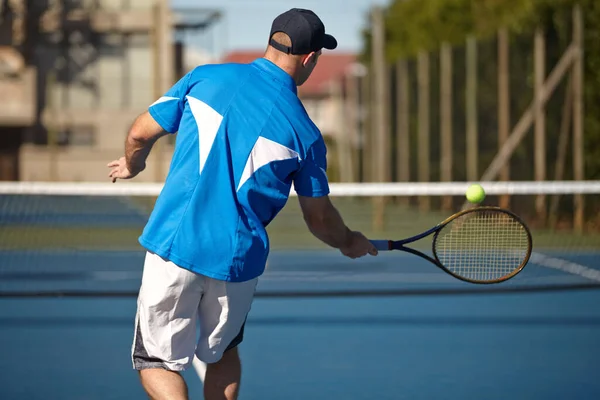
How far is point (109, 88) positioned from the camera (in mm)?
45531

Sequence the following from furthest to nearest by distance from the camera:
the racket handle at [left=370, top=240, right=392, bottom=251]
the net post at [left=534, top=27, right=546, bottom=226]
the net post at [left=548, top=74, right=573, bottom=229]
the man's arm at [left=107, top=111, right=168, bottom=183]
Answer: the net post at [left=534, top=27, right=546, bottom=226] → the net post at [left=548, top=74, right=573, bottom=229] → the racket handle at [left=370, top=240, right=392, bottom=251] → the man's arm at [left=107, top=111, right=168, bottom=183]

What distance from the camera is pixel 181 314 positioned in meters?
3.87

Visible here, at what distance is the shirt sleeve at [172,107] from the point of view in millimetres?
3869

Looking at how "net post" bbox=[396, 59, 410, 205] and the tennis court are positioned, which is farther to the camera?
"net post" bbox=[396, 59, 410, 205]

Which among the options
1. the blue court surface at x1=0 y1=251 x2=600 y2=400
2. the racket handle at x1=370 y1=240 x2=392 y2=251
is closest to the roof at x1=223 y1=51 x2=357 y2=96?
the blue court surface at x1=0 y1=251 x2=600 y2=400

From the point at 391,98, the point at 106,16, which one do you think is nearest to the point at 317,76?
the point at 106,16

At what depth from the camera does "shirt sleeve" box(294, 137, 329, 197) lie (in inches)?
152

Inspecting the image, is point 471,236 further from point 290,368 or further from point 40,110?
point 40,110

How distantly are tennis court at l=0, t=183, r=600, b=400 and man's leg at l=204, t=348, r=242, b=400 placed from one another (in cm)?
186

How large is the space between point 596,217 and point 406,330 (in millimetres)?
9982

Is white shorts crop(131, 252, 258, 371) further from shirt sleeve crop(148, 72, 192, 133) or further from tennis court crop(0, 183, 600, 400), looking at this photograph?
tennis court crop(0, 183, 600, 400)

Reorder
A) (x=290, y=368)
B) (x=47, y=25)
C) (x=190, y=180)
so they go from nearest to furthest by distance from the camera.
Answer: (x=190, y=180) → (x=290, y=368) → (x=47, y=25)

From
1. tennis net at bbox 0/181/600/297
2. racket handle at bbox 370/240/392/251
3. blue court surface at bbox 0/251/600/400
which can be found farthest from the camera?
tennis net at bbox 0/181/600/297

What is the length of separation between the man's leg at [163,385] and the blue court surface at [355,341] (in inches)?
83.2
